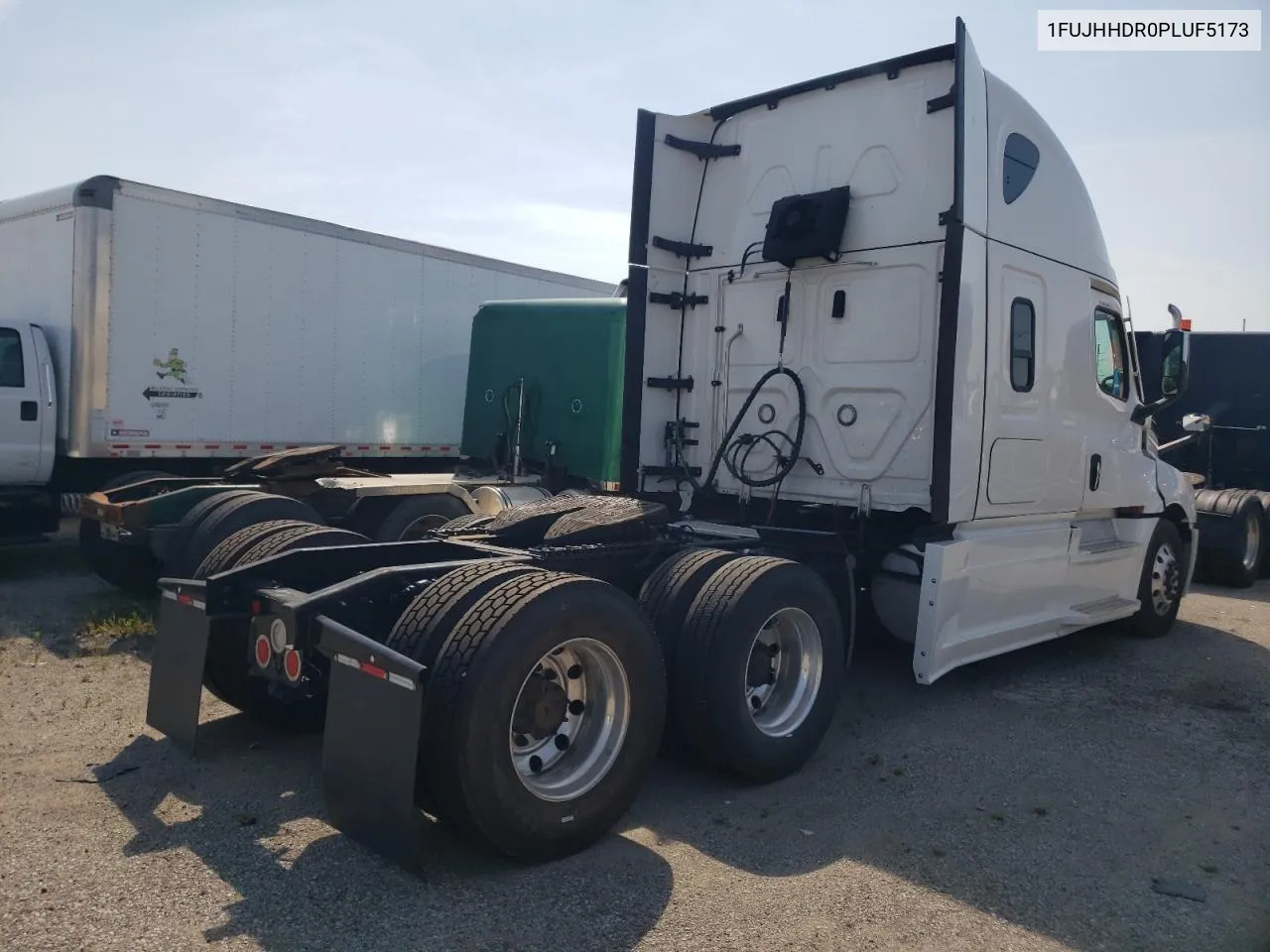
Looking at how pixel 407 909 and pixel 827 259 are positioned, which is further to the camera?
pixel 827 259

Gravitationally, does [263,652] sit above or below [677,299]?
below

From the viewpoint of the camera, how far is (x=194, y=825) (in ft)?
13.5

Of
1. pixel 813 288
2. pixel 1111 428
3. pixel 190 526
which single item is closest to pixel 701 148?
pixel 813 288

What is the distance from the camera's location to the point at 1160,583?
27.8 ft

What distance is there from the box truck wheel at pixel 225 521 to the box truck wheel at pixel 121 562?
3.26 ft

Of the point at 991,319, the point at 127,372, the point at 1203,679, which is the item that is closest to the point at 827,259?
the point at 991,319

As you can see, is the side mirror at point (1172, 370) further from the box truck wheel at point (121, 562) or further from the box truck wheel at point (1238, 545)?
the box truck wheel at point (121, 562)

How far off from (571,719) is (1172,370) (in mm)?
5876

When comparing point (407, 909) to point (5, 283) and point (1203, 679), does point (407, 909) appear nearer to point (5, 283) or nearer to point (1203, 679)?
point (1203, 679)

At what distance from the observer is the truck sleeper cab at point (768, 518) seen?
3.82m

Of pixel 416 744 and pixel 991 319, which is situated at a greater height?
pixel 991 319

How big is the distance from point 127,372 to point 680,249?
5.73 metres

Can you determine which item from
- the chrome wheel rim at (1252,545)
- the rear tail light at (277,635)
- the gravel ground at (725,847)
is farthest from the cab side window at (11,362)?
the chrome wheel rim at (1252,545)

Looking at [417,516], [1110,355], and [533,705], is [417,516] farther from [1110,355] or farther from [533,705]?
[1110,355]
